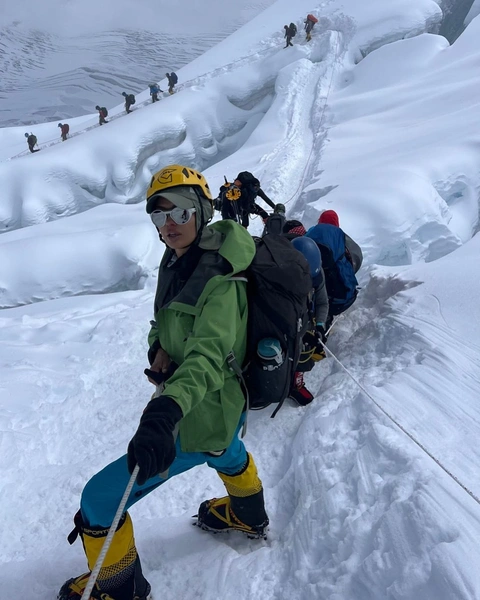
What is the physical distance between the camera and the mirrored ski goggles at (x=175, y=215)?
1.63 m

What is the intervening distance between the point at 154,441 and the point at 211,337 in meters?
0.37

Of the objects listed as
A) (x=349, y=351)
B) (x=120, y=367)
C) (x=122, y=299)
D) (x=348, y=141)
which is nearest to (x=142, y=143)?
(x=348, y=141)

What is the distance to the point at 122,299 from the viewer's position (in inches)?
228

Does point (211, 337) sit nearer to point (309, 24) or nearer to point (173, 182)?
point (173, 182)

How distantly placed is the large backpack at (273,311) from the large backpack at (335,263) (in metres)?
1.75

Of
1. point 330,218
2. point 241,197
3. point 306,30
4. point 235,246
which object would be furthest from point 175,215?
point 306,30

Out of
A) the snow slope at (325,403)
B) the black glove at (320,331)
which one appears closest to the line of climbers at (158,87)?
the snow slope at (325,403)

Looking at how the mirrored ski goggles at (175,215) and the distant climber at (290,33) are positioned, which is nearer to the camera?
the mirrored ski goggles at (175,215)

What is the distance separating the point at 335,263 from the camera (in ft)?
11.5

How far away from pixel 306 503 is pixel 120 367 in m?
2.43

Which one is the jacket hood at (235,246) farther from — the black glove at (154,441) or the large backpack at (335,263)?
the large backpack at (335,263)

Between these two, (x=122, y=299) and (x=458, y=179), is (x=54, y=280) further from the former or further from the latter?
(x=458, y=179)

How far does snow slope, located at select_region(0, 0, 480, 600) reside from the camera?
1.76 metres

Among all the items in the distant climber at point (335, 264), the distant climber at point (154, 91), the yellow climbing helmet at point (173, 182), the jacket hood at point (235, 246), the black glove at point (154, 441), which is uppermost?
the distant climber at point (154, 91)
